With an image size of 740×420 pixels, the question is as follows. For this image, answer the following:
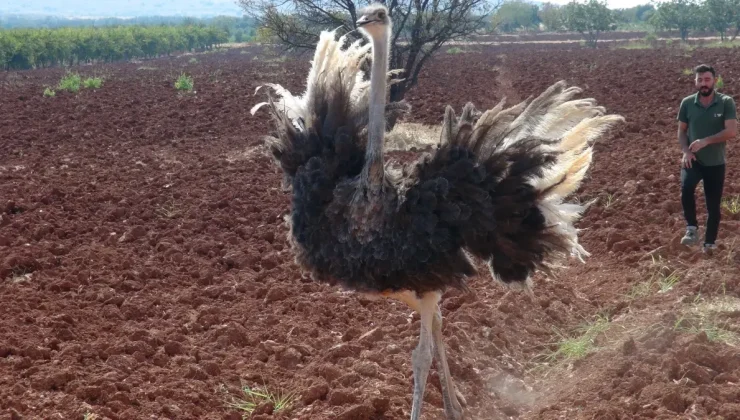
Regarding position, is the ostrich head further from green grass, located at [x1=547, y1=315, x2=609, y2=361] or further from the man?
the man

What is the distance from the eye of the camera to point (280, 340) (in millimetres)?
6035

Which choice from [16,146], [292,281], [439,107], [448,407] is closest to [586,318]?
[448,407]

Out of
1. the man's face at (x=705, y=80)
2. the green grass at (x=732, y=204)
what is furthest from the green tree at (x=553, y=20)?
the man's face at (x=705, y=80)

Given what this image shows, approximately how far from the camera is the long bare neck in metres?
4.43

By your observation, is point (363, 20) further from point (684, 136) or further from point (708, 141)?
point (684, 136)

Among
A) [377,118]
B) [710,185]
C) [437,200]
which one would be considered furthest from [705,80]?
[437,200]

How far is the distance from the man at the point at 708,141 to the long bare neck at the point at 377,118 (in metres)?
3.36

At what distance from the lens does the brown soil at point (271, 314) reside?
494cm

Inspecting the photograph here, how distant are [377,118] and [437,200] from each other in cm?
62

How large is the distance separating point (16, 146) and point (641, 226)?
1022 cm

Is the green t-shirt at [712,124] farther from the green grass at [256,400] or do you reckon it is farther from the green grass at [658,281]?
the green grass at [256,400]

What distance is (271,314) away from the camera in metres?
6.54

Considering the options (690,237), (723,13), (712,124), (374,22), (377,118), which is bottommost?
(690,237)

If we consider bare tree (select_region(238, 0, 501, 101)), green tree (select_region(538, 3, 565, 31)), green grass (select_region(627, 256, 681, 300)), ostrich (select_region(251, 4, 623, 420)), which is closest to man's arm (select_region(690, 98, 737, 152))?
green grass (select_region(627, 256, 681, 300))
